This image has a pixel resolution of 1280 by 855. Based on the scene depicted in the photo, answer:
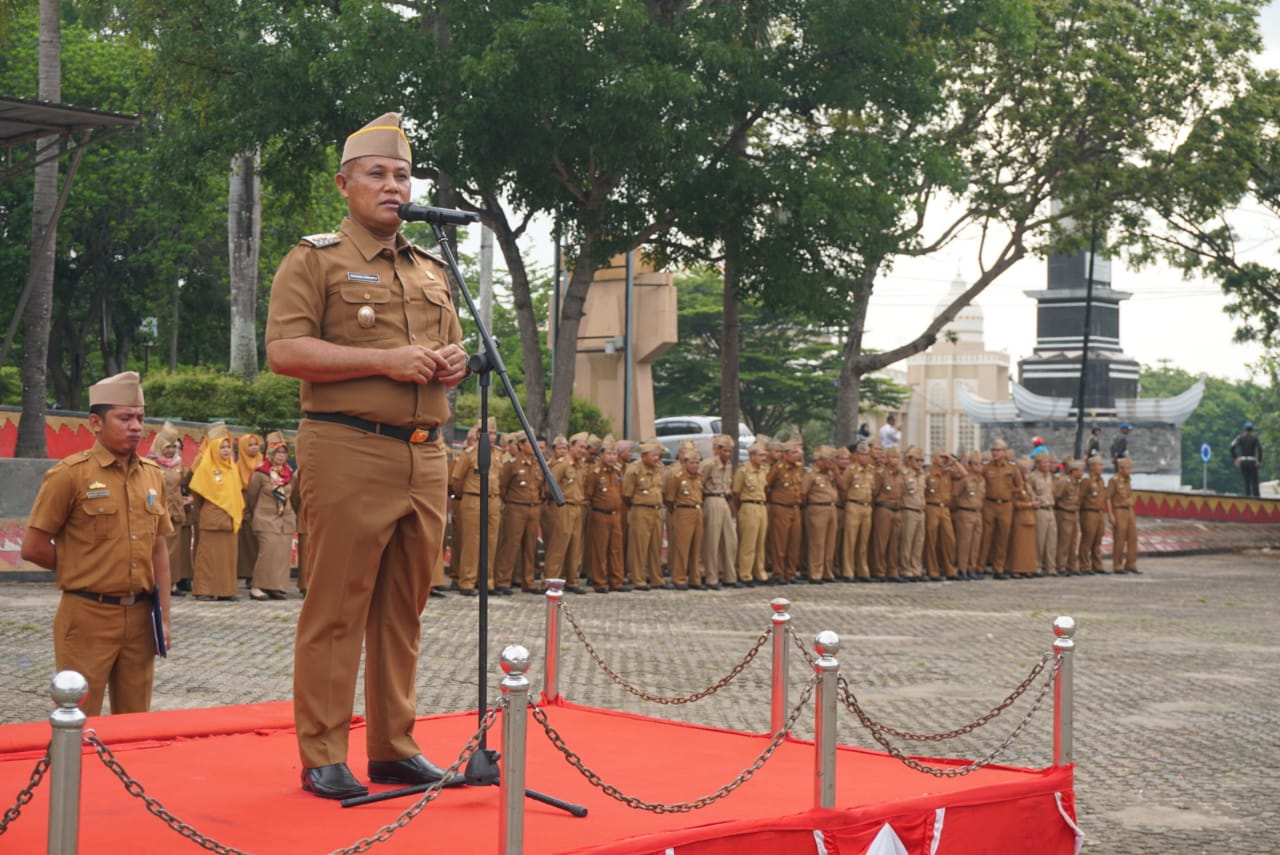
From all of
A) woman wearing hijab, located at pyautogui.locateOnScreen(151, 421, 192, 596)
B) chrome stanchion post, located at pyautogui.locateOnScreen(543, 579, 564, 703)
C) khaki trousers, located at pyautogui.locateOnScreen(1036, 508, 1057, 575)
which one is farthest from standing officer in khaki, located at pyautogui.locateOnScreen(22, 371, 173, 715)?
khaki trousers, located at pyautogui.locateOnScreen(1036, 508, 1057, 575)

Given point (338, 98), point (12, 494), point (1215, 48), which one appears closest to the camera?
point (12, 494)

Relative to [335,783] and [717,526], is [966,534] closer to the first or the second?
[717,526]

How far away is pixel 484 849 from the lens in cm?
471

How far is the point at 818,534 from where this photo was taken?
74.8ft

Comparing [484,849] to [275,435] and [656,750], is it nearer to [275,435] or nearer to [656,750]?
[656,750]

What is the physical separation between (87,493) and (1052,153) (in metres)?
25.3

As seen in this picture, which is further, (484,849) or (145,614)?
(145,614)

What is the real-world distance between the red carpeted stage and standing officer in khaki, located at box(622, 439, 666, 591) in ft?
42.0

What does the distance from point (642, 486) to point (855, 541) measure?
15.1 ft

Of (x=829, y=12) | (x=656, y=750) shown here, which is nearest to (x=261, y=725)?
(x=656, y=750)

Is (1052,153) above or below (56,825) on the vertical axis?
above

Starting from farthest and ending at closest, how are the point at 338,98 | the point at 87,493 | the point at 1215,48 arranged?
1. the point at 1215,48
2. the point at 338,98
3. the point at 87,493

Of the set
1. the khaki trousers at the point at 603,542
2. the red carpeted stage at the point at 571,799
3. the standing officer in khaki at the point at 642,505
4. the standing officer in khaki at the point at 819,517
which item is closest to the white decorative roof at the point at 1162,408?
the standing officer in khaki at the point at 819,517

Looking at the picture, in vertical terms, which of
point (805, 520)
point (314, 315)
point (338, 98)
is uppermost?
point (338, 98)
